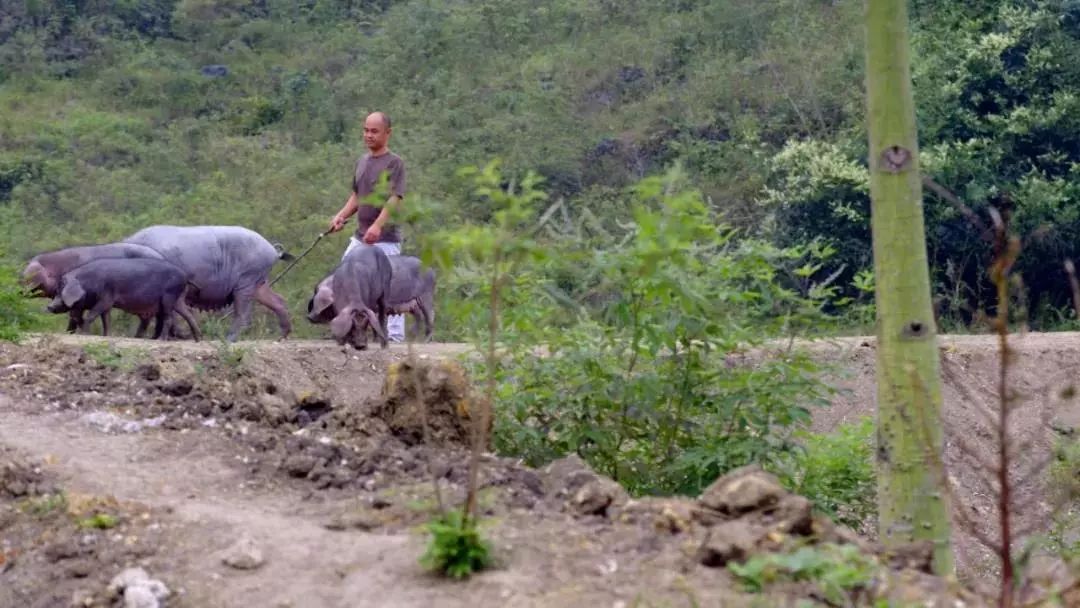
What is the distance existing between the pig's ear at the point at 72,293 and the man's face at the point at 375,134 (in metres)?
3.53

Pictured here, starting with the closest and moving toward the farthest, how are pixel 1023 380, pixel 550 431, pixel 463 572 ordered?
pixel 463 572, pixel 550 431, pixel 1023 380

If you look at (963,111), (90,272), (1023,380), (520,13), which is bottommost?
(1023,380)

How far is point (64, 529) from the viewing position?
5555 mm

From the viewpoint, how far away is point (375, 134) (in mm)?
11438

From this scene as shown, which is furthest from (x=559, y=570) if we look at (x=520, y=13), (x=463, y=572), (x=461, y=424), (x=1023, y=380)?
(x=520, y=13)

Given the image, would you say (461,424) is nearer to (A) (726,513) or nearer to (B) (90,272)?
(A) (726,513)

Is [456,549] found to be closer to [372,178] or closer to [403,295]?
[372,178]

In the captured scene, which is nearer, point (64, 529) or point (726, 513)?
point (726, 513)

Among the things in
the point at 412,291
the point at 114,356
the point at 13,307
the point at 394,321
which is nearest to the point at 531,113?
the point at 412,291

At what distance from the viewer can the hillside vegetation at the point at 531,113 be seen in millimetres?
18188

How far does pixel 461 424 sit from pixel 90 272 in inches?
314

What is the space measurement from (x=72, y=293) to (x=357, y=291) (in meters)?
2.89

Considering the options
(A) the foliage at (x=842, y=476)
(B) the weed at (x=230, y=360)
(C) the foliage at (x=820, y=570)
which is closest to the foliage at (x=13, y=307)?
(B) the weed at (x=230, y=360)

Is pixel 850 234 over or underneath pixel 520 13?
underneath
